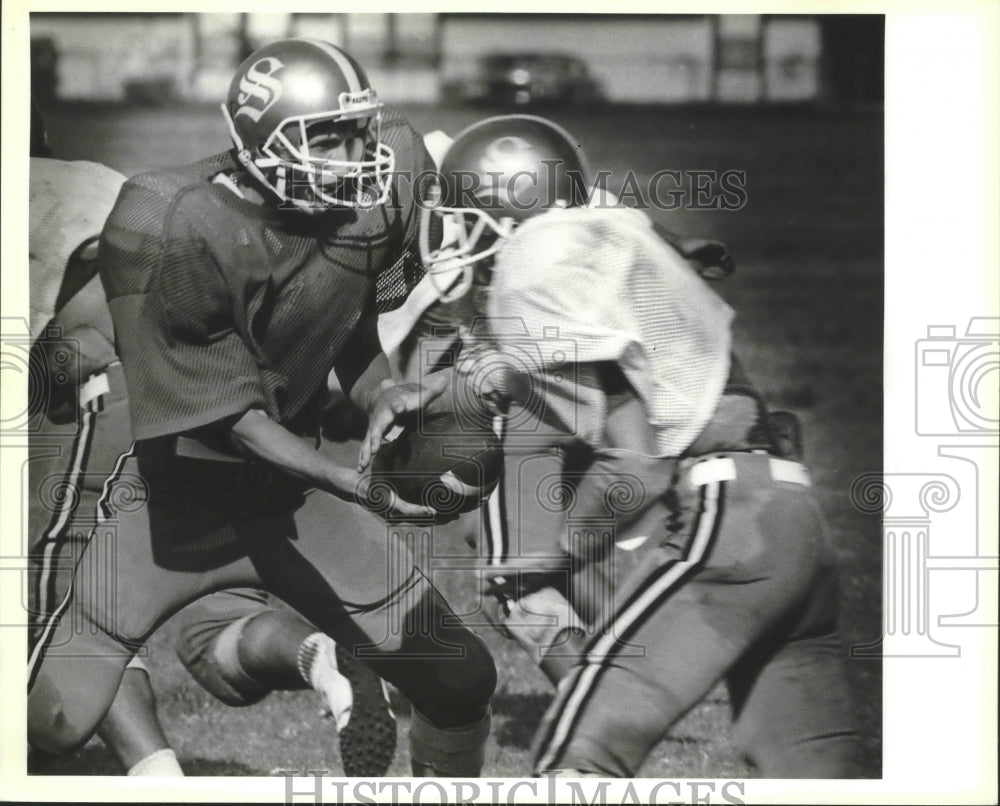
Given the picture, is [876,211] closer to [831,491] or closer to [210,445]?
[831,491]

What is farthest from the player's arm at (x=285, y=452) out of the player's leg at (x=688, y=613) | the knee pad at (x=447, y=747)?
the player's leg at (x=688, y=613)

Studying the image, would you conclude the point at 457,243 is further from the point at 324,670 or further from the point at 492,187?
the point at 324,670

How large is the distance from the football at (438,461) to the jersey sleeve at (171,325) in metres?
0.32

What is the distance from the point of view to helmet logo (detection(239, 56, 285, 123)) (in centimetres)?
307

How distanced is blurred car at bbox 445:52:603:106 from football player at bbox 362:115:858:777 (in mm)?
68

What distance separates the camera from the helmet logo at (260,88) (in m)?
3.07

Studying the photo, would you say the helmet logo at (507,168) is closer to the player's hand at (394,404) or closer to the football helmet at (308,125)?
the football helmet at (308,125)

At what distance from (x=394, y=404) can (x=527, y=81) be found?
0.86 meters

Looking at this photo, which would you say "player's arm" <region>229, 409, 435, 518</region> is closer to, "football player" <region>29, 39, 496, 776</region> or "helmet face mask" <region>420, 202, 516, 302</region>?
"football player" <region>29, 39, 496, 776</region>

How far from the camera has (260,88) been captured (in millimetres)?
3086

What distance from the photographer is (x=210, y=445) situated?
125 inches

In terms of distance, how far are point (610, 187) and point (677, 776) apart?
59.4 inches

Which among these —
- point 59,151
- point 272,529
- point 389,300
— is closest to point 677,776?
point 272,529

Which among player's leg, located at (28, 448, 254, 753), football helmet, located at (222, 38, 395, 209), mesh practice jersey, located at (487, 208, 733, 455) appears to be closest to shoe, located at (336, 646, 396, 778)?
player's leg, located at (28, 448, 254, 753)
